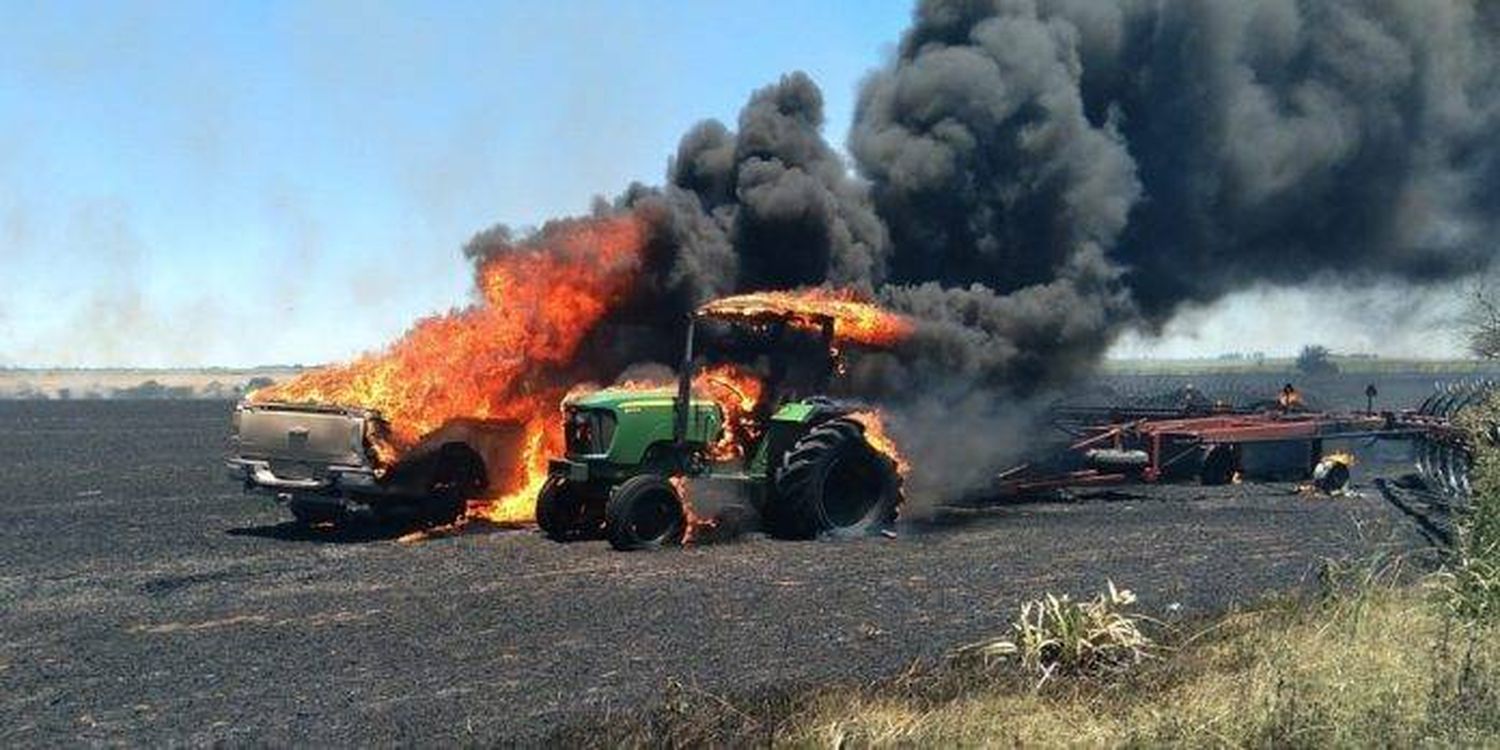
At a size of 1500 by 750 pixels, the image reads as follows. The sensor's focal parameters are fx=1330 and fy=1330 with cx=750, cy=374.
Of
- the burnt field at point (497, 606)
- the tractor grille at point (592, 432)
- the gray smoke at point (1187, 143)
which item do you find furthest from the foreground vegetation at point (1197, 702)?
the gray smoke at point (1187, 143)

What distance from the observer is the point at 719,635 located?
9.96 metres

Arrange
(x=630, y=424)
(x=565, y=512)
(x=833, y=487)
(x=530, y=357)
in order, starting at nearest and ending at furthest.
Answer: (x=630, y=424) → (x=565, y=512) → (x=833, y=487) → (x=530, y=357)

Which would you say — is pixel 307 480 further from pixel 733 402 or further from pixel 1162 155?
pixel 1162 155

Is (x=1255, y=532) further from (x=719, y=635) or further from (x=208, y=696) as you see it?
(x=208, y=696)

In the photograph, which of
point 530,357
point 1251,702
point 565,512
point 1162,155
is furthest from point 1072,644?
point 1162,155

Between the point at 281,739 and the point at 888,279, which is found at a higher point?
the point at 888,279

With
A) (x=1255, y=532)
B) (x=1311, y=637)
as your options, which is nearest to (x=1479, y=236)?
(x=1255, y=532)

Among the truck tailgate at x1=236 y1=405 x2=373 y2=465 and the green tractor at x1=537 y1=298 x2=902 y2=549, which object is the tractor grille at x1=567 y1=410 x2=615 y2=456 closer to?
the green tractor at x1=537 y1=298 x2=902 y2=549

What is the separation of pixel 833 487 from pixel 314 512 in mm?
6548

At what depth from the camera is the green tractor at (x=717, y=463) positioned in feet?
48.1

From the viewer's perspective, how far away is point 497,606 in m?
11.2

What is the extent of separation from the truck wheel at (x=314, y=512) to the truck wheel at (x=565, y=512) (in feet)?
9.47

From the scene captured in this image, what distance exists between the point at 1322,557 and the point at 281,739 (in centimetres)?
1058

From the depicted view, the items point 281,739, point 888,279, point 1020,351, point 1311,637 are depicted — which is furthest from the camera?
point 888,279
